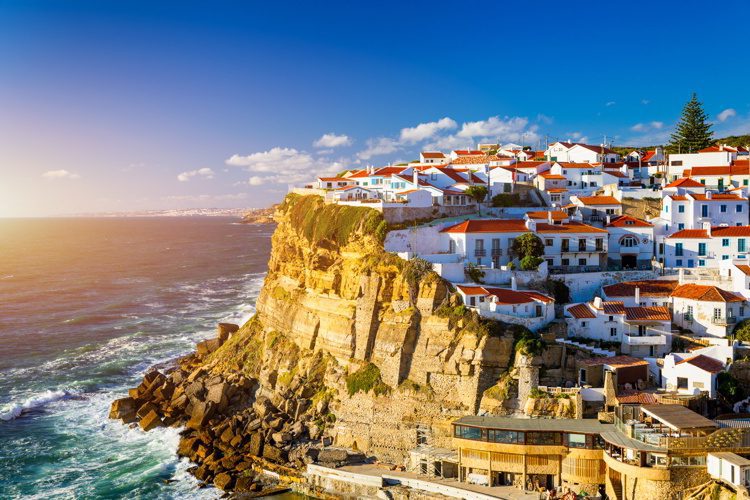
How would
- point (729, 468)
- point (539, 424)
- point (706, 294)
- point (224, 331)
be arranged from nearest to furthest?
point (729, 468) < point (539, 424) < point (706, 294) < point (224, 331)

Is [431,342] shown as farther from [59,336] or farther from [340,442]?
[59,336]

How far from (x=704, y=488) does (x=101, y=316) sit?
210ft

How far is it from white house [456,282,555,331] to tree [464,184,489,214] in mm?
15791

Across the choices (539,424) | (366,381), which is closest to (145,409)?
(366,381)

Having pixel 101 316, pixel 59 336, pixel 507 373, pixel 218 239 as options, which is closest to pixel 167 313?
pixel 101 316

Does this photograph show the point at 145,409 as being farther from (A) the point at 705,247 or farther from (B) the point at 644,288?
(A) the point at 705,247

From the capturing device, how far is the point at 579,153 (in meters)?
69.4

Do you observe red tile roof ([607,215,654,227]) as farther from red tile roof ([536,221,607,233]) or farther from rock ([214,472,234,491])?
rock ([214,472,234,491])

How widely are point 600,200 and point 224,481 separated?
35493 mm

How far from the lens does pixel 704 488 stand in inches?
1145

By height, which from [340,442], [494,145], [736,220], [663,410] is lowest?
[340,442]

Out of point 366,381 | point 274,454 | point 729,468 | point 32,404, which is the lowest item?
point 274,454

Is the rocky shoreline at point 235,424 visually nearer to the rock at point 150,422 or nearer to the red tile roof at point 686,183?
the rock at point 150,422

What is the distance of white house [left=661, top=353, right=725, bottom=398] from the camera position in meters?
35.2
